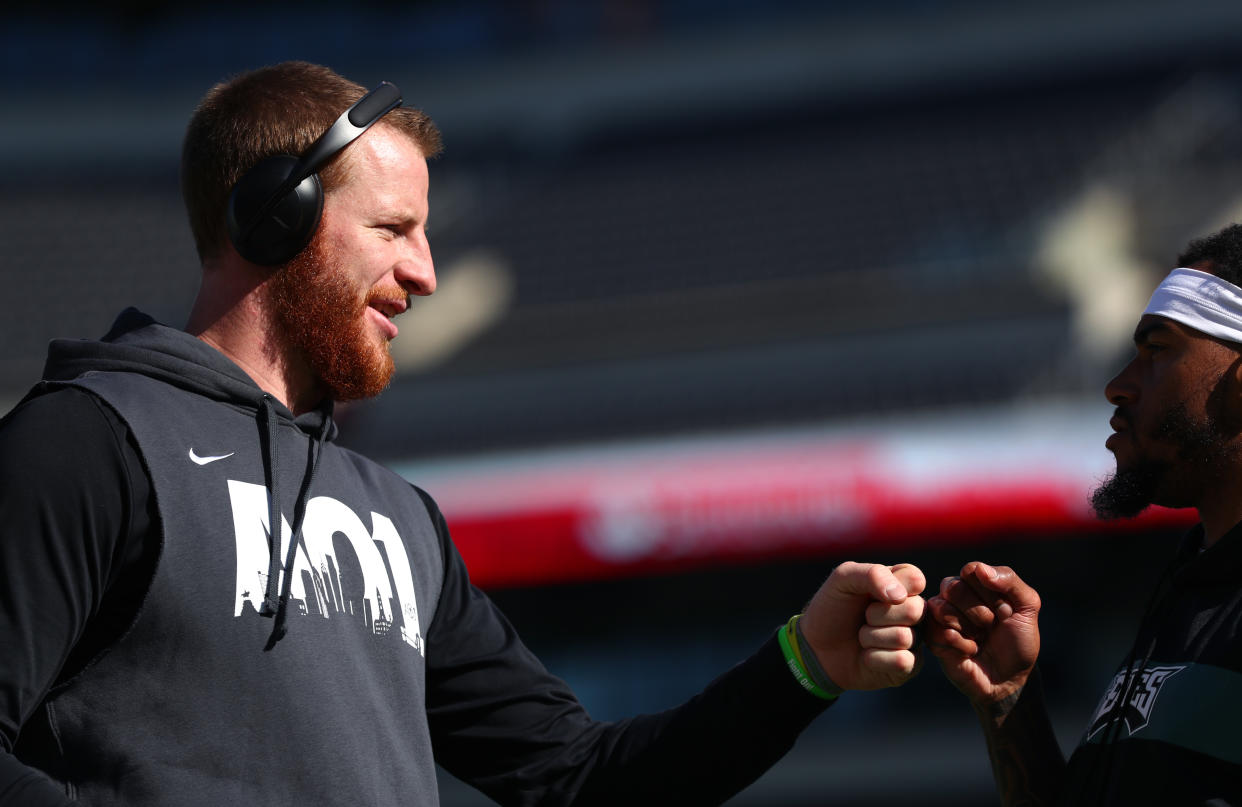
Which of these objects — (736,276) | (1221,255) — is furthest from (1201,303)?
(736,276)

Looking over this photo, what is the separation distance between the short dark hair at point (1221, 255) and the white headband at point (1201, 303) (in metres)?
0.03

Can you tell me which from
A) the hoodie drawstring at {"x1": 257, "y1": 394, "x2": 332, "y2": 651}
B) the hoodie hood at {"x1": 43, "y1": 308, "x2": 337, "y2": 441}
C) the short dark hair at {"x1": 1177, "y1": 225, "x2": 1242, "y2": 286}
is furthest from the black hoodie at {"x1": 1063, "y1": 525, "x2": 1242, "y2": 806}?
the hoodie hood at {"x1": 43, "y1": 308, "x2": 337, "y2": 441}

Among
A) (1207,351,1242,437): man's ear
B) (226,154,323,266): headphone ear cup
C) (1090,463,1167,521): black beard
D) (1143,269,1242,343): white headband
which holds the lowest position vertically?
(1090,463,1167,521): black beard

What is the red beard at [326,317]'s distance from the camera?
2020 mm

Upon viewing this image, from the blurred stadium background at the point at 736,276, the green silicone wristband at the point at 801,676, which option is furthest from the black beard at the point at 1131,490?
the blurred stadium background at the point at 736,276

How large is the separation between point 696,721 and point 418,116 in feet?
3.82

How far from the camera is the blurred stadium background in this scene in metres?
9.46

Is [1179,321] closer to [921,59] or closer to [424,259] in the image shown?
[424,259]

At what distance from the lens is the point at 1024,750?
7.30 feet

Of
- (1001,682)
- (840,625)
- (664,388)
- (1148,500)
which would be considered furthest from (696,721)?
(664,388)

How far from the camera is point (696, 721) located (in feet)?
7.23

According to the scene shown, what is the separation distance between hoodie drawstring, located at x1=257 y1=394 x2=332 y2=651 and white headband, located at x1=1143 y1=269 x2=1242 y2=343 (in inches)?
58.3

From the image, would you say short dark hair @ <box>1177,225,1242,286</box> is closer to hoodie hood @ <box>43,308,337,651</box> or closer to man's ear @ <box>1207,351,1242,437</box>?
man's ear @ <box>1207,351,1242,437</box>

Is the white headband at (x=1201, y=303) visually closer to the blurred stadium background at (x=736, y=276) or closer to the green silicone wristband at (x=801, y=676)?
the green silicone wristband at (x=801, y=676)
